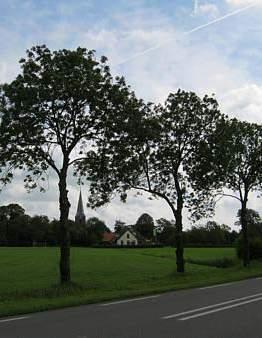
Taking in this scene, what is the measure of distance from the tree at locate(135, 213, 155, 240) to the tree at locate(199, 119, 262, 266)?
14035cm

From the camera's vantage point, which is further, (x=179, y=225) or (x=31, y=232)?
(x=31, y=232)

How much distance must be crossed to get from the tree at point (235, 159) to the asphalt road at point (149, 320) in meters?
18.0

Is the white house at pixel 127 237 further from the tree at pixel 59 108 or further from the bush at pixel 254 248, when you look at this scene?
the tree at pixel 59 108

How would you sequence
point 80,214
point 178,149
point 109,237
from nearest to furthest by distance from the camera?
1. point 178,149
2. point 109,237
3. point 80,214

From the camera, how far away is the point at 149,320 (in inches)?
469

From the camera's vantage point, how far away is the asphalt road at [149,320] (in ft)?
33.1

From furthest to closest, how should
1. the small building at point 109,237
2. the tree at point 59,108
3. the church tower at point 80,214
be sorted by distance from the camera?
the church tower at point 80,214
the small building at point 109,237
the tree at point 59,108

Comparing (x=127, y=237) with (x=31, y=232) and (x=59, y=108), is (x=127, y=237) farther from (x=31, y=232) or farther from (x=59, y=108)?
(x=59, y=108)

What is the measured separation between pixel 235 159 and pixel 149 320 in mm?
27785

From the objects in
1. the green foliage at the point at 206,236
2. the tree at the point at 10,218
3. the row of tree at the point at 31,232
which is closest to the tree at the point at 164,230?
the green foliage at the point at 206,236

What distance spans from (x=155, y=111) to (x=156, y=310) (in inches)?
804

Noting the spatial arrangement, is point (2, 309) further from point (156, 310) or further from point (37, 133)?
point (37, 133)

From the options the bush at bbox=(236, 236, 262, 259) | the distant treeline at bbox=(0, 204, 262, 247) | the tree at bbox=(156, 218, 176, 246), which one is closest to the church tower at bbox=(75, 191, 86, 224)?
the distant treeline at bbox=(0, 204, 262, 247)

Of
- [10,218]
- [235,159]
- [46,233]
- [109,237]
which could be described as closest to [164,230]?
[109,237]
